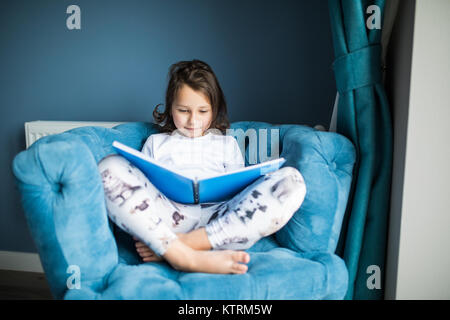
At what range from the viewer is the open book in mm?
820

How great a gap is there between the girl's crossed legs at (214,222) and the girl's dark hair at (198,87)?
0.37 metres

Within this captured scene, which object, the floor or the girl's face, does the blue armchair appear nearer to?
the girl's face

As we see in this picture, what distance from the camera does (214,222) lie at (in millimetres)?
825

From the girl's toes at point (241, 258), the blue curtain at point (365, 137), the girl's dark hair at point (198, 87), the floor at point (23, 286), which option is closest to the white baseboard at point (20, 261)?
the floor at point (23, 286)

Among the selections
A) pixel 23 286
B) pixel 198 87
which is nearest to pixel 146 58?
pixel 198 87

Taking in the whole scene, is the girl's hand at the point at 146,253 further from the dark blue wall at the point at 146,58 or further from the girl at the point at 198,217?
the dark blue wall at the point at 146,58

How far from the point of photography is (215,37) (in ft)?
4.61

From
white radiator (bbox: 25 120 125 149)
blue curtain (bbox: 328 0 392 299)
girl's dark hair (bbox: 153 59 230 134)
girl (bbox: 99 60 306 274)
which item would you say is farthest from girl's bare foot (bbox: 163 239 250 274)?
white radiator (bbox: 25 120 125 149)

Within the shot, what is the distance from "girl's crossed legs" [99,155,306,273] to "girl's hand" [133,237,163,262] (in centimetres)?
5

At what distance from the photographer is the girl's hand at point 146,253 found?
0.81m

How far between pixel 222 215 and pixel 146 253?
22cm

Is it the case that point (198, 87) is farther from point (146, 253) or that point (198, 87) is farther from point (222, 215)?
point (146, 253)
